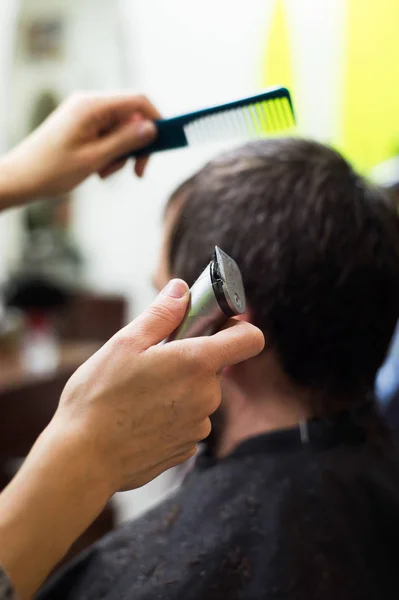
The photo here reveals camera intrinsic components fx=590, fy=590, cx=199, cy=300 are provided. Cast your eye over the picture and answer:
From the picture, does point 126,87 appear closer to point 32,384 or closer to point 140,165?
point 32,384

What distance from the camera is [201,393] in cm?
40

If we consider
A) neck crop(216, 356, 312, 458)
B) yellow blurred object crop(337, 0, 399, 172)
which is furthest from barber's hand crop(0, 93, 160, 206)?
yellow blurred object crop(337, 0, 399, 172)

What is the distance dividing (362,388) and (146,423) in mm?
389

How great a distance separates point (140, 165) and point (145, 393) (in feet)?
1.46

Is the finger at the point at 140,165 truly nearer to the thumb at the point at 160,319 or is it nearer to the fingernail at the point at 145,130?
the fingernail at the point at 145,130

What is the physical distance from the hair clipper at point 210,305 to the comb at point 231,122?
0.26 m

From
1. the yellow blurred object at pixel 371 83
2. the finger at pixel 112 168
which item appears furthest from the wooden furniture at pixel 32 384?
the yellow blurred object at pixel 371 83

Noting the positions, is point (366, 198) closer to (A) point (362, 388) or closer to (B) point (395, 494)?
(A) point (362, 388)

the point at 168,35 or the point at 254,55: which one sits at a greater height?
the point at 168,35

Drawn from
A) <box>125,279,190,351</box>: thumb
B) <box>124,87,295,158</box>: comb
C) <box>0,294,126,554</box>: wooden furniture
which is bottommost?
<box>0,294,126,554</box>: wooden furniture

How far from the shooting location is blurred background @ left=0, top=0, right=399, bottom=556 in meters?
1.35

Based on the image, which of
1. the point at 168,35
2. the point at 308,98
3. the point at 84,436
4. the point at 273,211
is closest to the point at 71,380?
the point at 84,436

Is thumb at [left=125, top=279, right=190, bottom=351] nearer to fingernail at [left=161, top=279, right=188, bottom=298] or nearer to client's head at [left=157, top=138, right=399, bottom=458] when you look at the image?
fingernail at [left=161, top=279, right=188, bottom=298]

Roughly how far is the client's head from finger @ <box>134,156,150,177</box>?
0.31 feet
